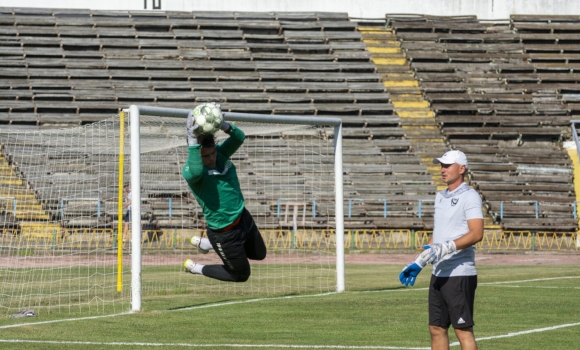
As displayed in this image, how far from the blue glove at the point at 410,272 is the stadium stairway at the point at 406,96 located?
86.4 feet

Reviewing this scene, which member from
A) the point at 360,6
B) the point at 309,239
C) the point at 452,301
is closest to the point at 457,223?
the point at 452,301

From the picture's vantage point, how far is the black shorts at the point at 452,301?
27.4ft

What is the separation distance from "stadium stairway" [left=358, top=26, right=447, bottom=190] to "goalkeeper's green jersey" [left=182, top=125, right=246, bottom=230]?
80.9 feet

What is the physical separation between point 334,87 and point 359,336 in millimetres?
28305

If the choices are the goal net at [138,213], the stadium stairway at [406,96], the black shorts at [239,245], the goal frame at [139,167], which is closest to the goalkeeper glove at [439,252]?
the black shorts at [239,245]

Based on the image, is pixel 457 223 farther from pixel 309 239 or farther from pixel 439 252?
pixel 309 239

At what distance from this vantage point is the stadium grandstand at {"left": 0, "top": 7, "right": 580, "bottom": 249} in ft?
115

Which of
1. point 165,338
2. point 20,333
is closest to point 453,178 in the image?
point 165,338

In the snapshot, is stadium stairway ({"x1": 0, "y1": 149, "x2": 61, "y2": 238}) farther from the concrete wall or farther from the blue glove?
the concrete wall

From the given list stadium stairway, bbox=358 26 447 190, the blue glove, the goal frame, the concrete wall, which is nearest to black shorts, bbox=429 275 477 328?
the blue glove

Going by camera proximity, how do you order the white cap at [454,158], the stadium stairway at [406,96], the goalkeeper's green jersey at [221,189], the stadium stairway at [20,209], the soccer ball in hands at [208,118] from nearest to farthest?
the white cap at [454,158] < the soccer ball in hands at [208,118] < the goalkeeper's green jersey at [221,189] < the stadium stairway at [20,209] < the stadium stairway at [406,96]

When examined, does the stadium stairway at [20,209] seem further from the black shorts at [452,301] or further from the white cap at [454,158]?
the white cap at [454,158]

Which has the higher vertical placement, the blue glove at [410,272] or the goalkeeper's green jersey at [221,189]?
the goalkeeper's green jersey at [221,189]

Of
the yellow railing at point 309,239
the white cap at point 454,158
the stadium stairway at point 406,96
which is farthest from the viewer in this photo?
the stadium stairway at point 406,96
